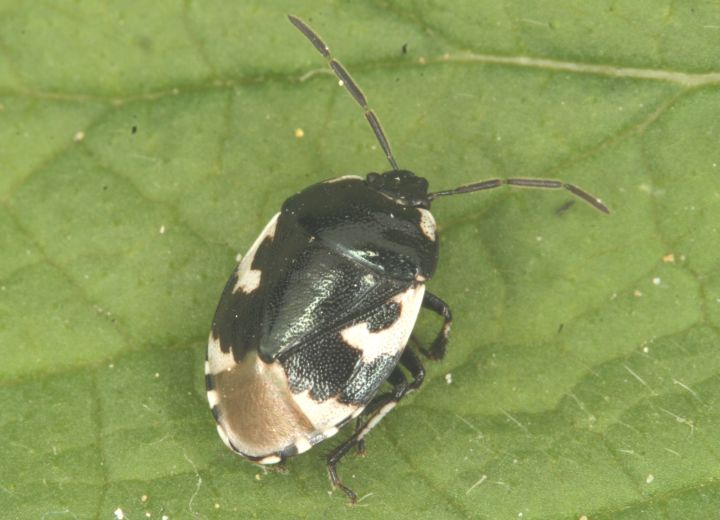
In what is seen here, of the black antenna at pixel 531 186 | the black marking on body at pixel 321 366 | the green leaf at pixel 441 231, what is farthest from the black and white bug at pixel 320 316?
the green leaf at pixel 441 231

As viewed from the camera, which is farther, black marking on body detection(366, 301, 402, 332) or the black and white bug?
black marking on body detection(366, 301, 402, 332)

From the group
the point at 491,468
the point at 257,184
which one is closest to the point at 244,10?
the point at 257,184

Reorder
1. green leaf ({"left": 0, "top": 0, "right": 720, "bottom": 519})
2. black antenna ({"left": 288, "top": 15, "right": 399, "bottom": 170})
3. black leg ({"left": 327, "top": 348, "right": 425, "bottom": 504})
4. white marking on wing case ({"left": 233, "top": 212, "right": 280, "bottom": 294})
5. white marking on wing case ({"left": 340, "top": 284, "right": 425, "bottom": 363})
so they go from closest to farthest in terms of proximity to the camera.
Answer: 1. white marking on wing case ({"left": 340, "top": 284, "right": 425, "bottom": 363})
2. white marking on wing case ({"left": 233, "top": 212, "right": 280, "bottom": 294})
3. black leg ({"left": 327, "top": 348, "right": 425, "bottom": 504})
4. green leaf ({"left": 0, "top": 0, "right": 720, "bottom": 519})
5. black antenna ({"left": 288, "top": 15, "right": 399, "bottom": 170})

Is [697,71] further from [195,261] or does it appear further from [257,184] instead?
[195,261]

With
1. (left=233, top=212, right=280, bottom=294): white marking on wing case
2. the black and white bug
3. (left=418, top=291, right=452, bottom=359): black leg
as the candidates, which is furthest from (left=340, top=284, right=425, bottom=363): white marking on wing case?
(left=233, top=212, right=280, bottom=294): white marking on wing case

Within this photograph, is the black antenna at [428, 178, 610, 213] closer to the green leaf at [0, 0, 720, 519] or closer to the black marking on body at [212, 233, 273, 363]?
the green leaf at [0, 0, 720, 519]
